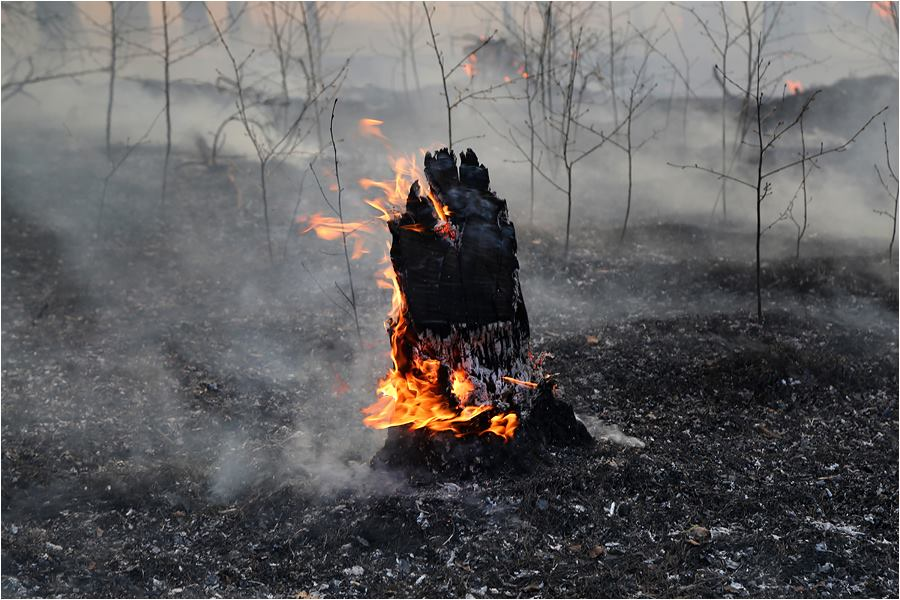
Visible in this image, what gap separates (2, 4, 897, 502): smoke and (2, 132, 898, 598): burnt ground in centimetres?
5

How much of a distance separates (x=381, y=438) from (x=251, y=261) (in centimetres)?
566

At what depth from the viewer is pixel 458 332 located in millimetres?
5309

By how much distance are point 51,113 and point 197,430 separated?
12903mm

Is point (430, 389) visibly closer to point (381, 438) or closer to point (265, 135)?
point (381, 438)

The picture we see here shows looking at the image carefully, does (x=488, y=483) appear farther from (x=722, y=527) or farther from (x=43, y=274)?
(x=43, y=274)

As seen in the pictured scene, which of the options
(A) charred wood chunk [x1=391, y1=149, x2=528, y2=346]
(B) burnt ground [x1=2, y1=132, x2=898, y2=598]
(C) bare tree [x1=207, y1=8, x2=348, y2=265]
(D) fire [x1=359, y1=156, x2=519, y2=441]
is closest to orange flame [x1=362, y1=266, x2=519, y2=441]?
(D) fire [x1=359, y1=156, x2=519, y2=441]

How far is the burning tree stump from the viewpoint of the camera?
5242 millimetres

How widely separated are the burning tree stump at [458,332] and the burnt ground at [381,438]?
0.96 feet

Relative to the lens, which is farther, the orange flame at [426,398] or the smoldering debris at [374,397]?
the orange flame at [426,398]

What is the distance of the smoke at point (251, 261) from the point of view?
22.3 feet

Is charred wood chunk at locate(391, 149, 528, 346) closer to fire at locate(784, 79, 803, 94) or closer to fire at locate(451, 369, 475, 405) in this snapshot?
fire at locate(451, 369, 475, 405)

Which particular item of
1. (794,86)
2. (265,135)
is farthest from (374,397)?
(794,86)

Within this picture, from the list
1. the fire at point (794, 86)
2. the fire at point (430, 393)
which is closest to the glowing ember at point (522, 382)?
the fire at point (430, 393)

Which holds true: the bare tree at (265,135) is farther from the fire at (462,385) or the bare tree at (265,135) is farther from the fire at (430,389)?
the fire at (462,385)
